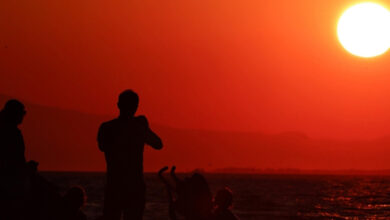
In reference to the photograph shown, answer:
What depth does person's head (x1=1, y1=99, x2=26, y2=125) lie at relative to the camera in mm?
7512

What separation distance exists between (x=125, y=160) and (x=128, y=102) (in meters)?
0.57

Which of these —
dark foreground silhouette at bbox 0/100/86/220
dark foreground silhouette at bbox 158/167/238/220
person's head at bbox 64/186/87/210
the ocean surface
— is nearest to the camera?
dark foreground silhouette at bbox 0/100/86/220

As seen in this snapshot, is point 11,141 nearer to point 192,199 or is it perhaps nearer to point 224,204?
point 192,199

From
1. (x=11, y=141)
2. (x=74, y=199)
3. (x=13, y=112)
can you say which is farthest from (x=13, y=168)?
(x=74, y=199)

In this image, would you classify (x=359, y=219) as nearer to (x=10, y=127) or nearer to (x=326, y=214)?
(x=326, y=214)

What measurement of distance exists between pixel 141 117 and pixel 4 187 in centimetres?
151

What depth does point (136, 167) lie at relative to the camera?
7.17 meters

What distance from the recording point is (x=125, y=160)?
7.14m

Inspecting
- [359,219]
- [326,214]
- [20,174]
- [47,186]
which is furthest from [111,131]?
[326,214]

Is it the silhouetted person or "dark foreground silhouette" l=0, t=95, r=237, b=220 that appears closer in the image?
"dark foreground silhouette" l=0, t=95, r=237, b=220

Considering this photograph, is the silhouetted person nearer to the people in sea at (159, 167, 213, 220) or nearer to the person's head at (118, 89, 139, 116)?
the person's head at (118, 89, 139, 116)

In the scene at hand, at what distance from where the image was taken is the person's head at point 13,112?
7512mm

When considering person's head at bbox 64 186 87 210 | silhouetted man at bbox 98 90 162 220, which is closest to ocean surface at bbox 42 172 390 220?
person's head at bbox 64 186 87 210

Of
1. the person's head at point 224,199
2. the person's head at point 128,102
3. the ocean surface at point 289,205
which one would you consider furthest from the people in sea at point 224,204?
the ocean surface at point 289,205
